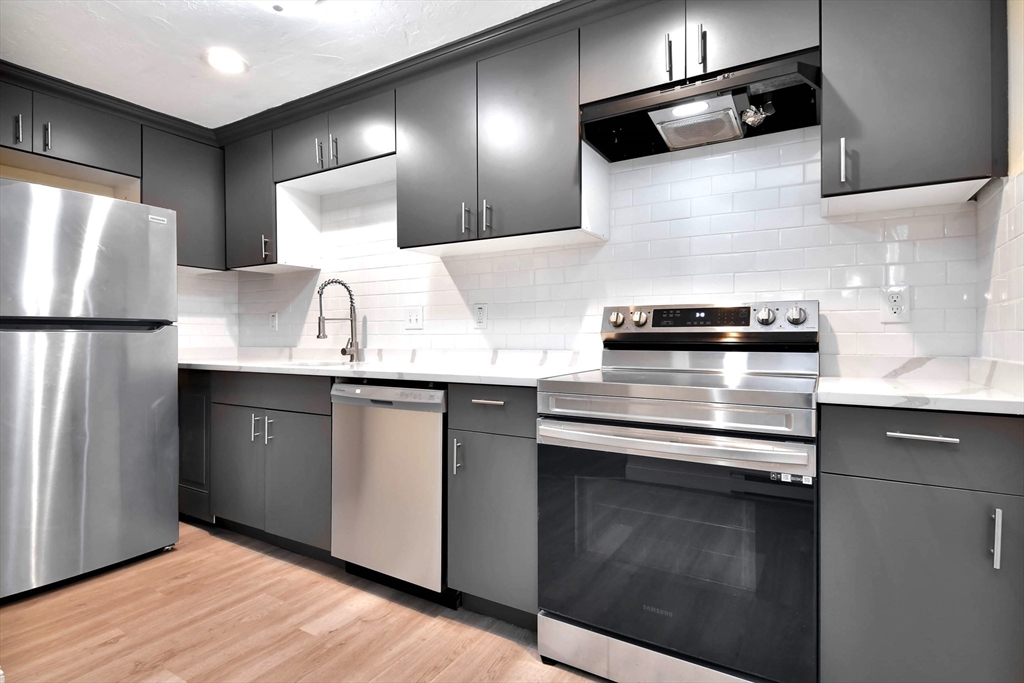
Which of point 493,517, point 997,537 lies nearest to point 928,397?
point 997,537

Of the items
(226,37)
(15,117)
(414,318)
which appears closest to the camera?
(226,37)

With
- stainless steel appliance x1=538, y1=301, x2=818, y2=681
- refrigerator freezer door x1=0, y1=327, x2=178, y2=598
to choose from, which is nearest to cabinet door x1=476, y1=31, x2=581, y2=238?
stainless steel appliance x1=538, y1=301, x2=818, y2=681

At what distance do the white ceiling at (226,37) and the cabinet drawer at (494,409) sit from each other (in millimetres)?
1479

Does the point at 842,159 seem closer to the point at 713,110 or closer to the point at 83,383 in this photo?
the point at 713,110

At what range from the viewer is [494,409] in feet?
6.31

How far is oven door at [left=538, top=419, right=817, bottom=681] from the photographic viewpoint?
1.39 metres

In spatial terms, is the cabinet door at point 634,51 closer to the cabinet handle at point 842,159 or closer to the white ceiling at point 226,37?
the white ceiling at point 226,37

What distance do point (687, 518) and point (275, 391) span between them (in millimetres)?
1986

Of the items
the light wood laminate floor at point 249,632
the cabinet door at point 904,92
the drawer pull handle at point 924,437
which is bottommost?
the light wood laminate floor at point 249,632

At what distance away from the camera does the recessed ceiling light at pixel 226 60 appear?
2.39m

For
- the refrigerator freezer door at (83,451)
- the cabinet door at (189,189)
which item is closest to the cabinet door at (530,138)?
the refrigerator freezer door at (83,451)

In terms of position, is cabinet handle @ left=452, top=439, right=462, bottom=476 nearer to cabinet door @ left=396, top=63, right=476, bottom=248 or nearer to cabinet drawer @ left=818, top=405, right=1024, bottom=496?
cabinet door @ left=396, top=63, right=476, bottom=248

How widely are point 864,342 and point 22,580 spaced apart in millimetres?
3374

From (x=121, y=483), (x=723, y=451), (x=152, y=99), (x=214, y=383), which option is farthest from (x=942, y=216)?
(x=152, y=99)
